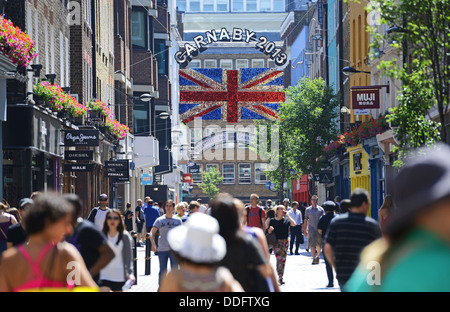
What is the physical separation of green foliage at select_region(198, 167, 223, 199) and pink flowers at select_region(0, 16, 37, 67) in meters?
96.9

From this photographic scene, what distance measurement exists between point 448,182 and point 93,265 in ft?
22.5

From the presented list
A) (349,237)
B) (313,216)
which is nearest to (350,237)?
(349,237)

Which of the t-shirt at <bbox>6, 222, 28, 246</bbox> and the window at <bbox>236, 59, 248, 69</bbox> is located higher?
the window at <bbox>236, 59, 248, 69</bbox>

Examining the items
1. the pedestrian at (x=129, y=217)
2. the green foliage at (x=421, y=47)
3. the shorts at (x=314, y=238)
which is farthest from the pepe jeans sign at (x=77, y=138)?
the green foliage at (x=421, y=47)

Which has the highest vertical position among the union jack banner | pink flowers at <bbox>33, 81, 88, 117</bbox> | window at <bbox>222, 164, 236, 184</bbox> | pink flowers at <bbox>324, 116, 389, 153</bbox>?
the union jack banner

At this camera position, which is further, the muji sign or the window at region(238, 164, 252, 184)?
the window at region(238, 164, 252, 184)

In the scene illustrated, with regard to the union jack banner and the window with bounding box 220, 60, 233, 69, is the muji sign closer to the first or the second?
the union jack banner

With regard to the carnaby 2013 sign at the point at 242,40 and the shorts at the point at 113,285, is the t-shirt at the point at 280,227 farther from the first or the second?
the carnaby 2013 sign at the point at 242,40

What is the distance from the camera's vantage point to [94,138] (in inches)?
1063

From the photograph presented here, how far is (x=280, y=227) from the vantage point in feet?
63.1

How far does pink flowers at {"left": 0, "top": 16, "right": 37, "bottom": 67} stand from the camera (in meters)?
17.8

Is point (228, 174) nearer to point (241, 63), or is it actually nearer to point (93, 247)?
point (241, 63)

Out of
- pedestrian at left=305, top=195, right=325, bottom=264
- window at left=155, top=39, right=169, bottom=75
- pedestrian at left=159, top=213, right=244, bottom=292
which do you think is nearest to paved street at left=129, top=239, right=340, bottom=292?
pedestrian at left=305, top=195, right=325, bottom=264

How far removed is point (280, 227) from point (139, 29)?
121 ft
